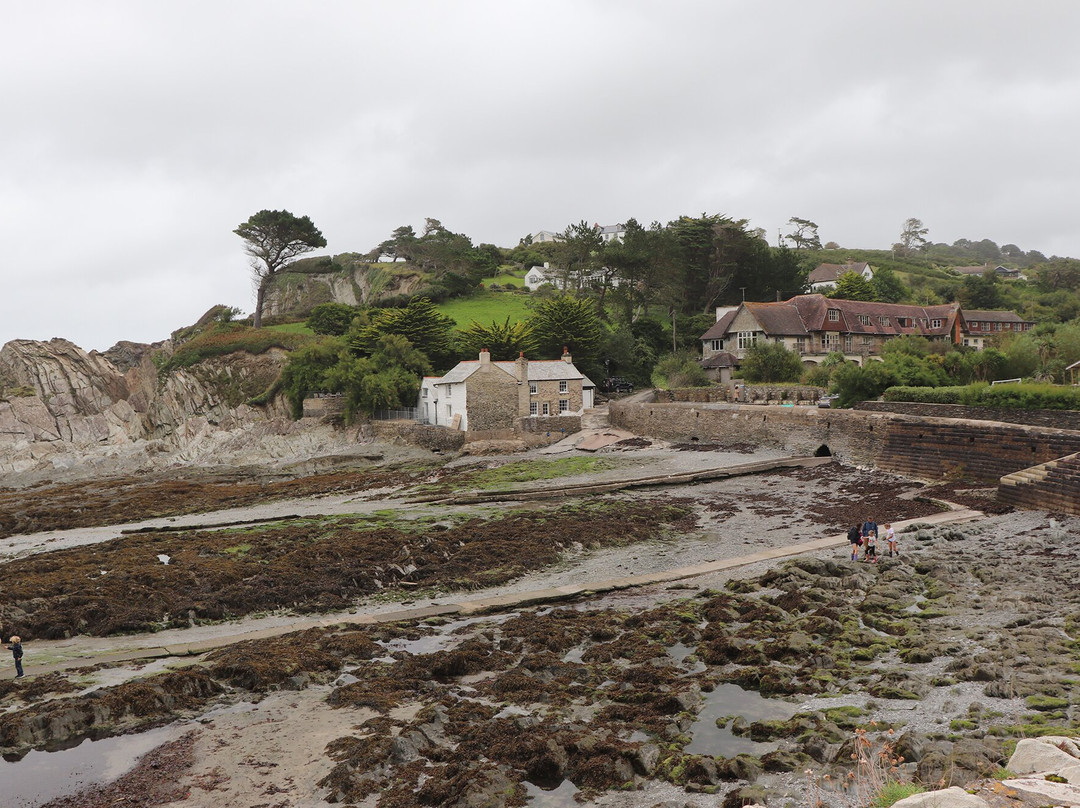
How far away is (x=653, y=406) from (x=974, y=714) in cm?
3404

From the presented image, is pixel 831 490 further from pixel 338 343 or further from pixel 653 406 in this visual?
pixel 338 343

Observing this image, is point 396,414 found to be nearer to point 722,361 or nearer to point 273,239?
point 722,361

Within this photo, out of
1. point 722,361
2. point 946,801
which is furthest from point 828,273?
point 946,801

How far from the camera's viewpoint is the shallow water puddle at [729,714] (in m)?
9.70

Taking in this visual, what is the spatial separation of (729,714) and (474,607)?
7138 mm

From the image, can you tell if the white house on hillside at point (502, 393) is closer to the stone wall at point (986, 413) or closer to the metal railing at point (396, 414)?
the metal railing at point (396, 414)

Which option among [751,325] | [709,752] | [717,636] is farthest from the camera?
[751,325]

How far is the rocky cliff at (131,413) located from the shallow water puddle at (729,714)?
1617 inches

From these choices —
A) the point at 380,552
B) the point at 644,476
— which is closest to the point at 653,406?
the point at 644,476

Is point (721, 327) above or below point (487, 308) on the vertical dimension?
below

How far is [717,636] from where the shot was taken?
44.7 feet

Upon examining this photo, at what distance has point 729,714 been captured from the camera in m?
10.7

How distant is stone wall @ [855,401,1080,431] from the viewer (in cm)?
2552

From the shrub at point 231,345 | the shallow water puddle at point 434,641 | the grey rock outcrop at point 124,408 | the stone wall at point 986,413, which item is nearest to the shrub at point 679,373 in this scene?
the stone wall at point 986,413
